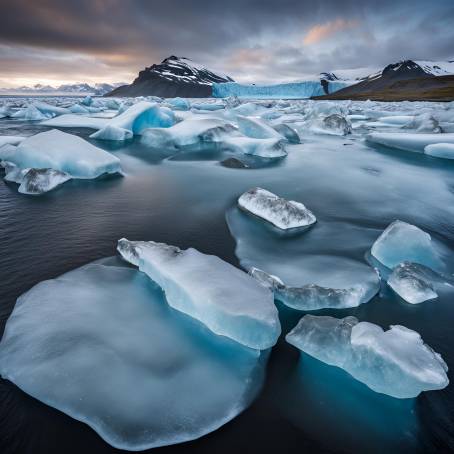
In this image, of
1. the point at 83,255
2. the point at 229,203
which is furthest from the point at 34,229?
the point at 229,203

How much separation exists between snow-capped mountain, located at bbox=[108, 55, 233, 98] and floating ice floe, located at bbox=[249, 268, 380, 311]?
94.3 meters

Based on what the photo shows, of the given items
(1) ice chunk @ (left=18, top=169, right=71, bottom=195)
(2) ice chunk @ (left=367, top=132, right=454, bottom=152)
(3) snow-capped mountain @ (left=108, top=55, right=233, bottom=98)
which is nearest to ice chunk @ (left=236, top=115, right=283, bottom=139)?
(2) ice chunk @ (left=367, top=132, right=454, bottom=152)

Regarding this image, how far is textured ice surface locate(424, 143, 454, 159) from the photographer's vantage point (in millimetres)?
8352

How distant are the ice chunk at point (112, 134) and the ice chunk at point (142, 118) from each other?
0.20 meters

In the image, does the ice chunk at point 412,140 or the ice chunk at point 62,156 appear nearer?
the ice chunk at point 62,156

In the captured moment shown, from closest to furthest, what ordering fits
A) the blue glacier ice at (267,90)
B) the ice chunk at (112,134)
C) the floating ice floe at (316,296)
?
the floating ice floe at (316,296), the ice chunk at (112,134), the blue glacier ice at (267,90)

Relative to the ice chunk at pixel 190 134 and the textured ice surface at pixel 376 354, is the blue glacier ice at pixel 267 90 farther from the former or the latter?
the textured ice surface at pixel 376 354

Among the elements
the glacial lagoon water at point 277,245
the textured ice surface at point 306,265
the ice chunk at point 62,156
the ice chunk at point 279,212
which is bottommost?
the glacial lagoon water at point 277,245

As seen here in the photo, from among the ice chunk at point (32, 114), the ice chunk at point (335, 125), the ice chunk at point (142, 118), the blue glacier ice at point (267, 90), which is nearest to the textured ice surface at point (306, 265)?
the ice chunk at point (142, 118)

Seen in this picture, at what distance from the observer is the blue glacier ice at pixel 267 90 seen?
6644cm

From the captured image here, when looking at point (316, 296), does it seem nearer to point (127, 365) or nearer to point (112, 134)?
point (127, 365)

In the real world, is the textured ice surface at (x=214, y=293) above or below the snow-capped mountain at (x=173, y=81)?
below

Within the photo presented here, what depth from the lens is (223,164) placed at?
23.8 feet

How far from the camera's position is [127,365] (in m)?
1.80
